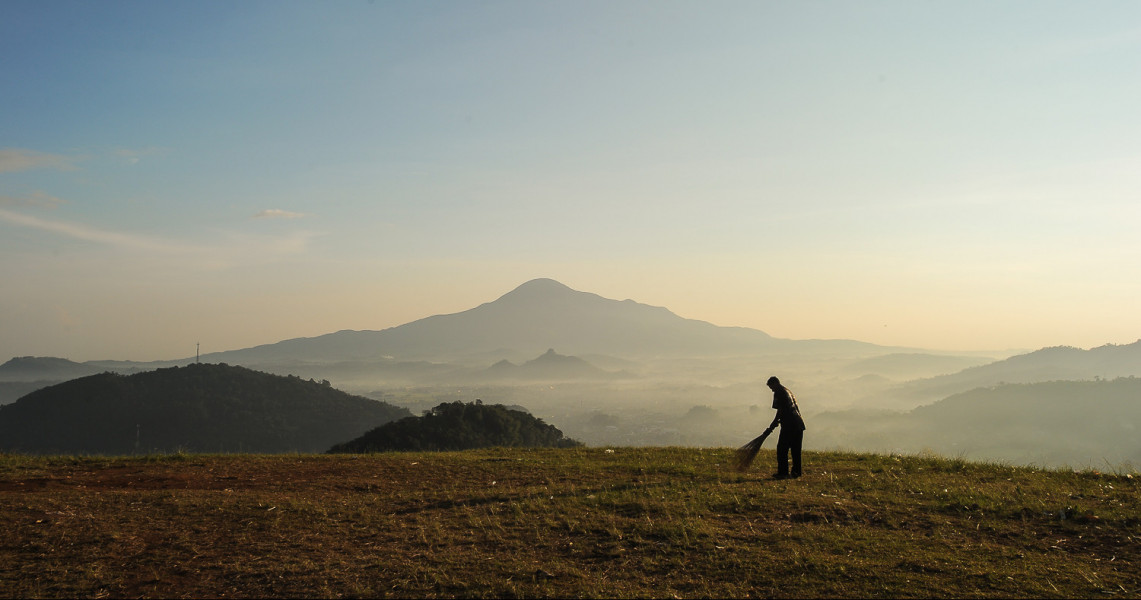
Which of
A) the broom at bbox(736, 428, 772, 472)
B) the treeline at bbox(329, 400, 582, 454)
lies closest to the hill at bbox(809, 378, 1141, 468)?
the treeline at bbox(329, 400, 582, 454)

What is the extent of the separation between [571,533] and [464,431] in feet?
123

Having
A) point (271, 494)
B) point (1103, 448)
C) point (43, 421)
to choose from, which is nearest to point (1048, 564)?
point (271, 494)

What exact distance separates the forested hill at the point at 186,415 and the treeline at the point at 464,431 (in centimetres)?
4780

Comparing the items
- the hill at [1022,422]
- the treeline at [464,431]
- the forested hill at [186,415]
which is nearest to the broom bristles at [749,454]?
the treeline at [464,431]

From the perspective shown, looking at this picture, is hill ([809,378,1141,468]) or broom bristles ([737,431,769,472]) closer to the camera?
broom bristles ([737,431,769,472])

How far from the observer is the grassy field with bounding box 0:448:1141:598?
7793 mm

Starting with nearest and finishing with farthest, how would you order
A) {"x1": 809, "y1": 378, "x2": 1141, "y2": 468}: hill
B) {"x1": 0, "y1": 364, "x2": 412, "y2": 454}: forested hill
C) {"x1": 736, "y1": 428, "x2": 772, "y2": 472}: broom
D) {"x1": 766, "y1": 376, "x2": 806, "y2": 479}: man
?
1. {"x1": 766, "y1": 376, "x2": 806, "y2": 479}: man
2. {"x1": 736, "y1": 428, "x2": 772, "y2": 472}: broom
3. {"x1": 0, "y1": 364, "x2": 412, "y2": 454}: forested hill
4. {"x1": 809, "y1": 378, "x2": 1141, "y2": 468}: hill

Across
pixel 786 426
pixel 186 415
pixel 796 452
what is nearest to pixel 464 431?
pixel 796 452

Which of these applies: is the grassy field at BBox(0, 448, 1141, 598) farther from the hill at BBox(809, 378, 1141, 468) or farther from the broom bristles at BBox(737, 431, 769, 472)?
the hill at BBox(809, 378, 1141, 468)

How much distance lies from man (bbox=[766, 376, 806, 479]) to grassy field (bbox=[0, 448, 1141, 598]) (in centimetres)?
62

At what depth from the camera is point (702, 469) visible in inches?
592

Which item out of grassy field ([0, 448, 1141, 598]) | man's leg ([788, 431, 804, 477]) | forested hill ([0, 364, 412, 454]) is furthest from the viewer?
forested hill ([0, 364, 412, 454])

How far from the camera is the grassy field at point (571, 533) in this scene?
7.79 meters

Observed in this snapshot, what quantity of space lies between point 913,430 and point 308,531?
145796mm
